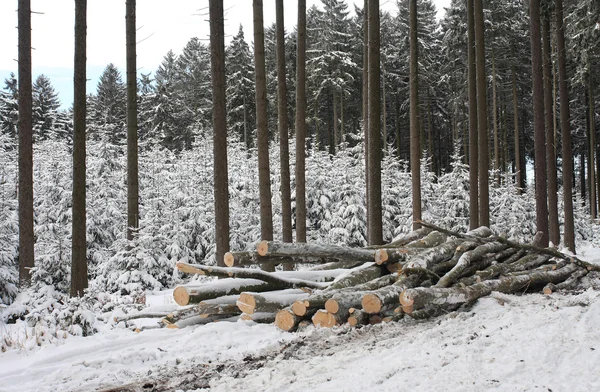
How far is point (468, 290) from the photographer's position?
6.41m

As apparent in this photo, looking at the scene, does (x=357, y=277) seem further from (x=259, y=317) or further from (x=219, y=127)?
(x=219, y=127)

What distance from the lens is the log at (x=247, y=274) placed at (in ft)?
21.6

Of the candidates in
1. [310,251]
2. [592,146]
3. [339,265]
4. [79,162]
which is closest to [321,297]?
[310,251]

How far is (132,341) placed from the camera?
233 inches

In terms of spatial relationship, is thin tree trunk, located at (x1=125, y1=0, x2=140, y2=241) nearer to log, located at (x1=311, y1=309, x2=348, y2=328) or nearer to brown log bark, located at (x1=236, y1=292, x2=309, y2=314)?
brown log bark, located at (x1=236, y1=292, x2=309, y2=314)

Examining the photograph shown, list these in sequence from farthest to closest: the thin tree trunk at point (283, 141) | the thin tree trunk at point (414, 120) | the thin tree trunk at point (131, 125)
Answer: the thin tree trunk at point (414, 120), the thin tree trunk at point (283, 141), the thin tree trunk at point (131, 125)

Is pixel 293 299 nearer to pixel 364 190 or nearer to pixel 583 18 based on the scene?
pixel 364 190

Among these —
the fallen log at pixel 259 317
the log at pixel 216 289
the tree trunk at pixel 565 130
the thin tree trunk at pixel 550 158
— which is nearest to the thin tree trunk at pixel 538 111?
the thin tree trunk at pixel 550 158

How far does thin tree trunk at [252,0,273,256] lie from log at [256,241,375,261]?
5.84 m

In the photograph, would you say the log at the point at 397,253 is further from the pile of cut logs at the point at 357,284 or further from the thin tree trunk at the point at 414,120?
the thin tree trunk at the point at 414,120

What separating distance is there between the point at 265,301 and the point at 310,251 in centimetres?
123

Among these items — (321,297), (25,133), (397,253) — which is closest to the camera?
(321,297)

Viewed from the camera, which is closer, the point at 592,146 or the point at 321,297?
the point at 321,297

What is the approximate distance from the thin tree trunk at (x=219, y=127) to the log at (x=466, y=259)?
20.6 ft
